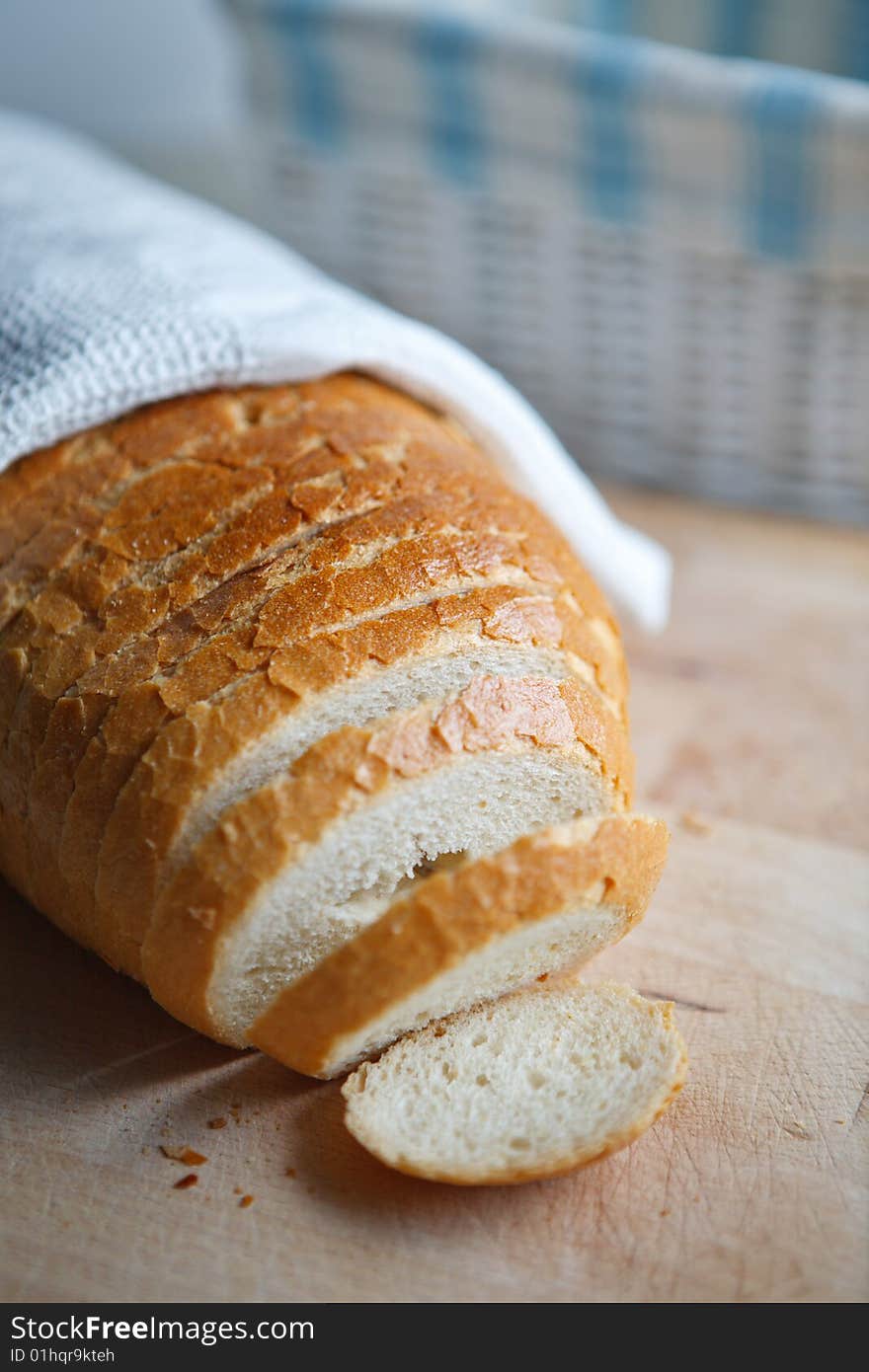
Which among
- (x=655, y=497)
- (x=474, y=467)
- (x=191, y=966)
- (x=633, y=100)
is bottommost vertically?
(x=655, y=497)

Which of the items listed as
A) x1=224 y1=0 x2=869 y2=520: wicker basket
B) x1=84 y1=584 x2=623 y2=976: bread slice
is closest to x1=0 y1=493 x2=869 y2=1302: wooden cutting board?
x1=84 y1=584 x2=623 y2=976: bread slice

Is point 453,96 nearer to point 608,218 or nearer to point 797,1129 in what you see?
point 608,218

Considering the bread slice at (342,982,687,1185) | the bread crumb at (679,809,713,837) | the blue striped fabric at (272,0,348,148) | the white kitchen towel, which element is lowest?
the bread crumb at (679,809,713,837)

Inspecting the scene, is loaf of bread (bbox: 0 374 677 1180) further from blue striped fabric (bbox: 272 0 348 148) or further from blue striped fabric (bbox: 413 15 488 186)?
blue striped fabric (bbox: 272 0 348 148)

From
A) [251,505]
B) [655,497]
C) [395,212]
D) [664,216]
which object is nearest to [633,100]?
[664,216]

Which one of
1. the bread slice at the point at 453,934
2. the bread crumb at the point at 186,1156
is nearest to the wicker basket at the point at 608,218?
the bread slice at the point at 453,934

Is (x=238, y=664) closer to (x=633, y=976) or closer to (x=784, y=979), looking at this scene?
(x=633, y=976)
